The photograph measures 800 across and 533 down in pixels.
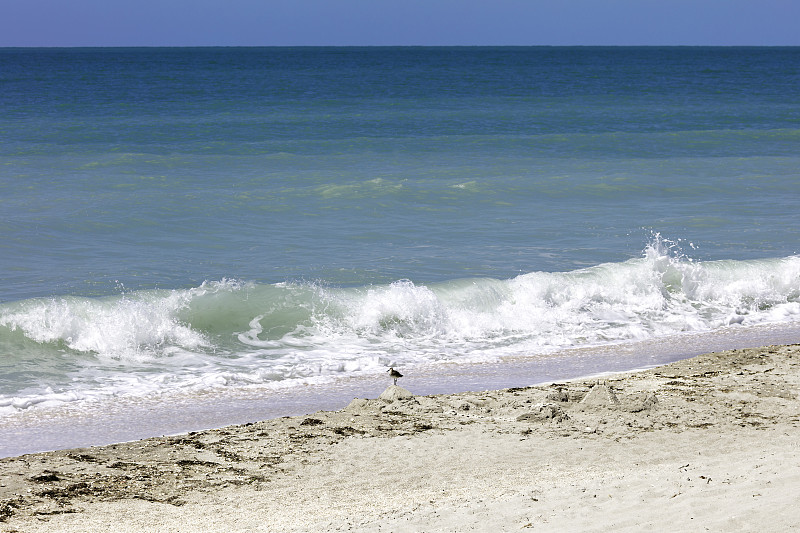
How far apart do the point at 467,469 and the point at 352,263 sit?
7.37 metres

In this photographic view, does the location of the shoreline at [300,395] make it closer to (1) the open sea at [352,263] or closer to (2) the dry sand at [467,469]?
(1) the open sea at [352,263]

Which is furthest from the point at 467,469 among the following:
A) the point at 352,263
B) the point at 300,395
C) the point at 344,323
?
the point at 352,263

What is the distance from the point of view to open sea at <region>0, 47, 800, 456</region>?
8703 millimetres

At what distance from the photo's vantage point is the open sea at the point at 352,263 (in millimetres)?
8703

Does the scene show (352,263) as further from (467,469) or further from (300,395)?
(467,469)

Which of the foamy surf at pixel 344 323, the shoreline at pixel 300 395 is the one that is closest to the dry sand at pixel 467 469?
the shoreline at pixel 300 395

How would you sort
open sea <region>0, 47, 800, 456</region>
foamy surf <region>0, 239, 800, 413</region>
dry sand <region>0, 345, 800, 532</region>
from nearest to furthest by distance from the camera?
dry sand <region>0, 345, 800, 532</region>
open sea <region>0, 47, 800, 456</region>
foamy surf <region>0, 239, 800, 413</region>

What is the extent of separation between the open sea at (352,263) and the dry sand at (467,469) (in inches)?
37.5

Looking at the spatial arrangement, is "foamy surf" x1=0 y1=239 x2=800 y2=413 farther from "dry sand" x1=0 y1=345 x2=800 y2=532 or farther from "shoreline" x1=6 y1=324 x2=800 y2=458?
"dry sand" x1=0 y1=345 x2=800 y2=532

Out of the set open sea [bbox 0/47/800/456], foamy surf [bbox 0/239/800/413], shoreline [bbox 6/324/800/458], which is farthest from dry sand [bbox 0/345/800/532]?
foamy surf [bbox 0/239/800/413]

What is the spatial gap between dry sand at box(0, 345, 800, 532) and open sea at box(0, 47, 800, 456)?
954 millimetres

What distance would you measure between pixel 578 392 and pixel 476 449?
1.62 m

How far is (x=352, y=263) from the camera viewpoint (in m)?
13.1

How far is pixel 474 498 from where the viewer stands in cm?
531
